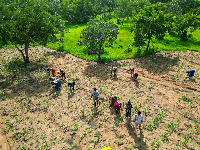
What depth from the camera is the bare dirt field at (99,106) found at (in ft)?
43.7

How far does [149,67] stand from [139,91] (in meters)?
6.61

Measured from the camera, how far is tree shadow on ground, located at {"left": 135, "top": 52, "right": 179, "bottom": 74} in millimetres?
23811

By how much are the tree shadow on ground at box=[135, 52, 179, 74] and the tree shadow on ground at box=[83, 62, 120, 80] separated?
4.04 m

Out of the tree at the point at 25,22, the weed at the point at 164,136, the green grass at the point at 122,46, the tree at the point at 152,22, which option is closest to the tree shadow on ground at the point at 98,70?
the green grass at the point at 122,46

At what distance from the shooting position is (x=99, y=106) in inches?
670

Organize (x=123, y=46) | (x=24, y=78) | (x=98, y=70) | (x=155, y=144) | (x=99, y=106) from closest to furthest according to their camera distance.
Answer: (x=155, y=144) → (x=99, y=106) → (x=24, y=78) → (x=98, y=70) → (x=123, y=46)

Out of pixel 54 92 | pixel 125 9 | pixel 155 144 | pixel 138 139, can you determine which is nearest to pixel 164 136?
pixel 155 144

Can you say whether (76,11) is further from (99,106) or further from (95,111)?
(95,111)

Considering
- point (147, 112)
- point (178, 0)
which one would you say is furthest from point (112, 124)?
point (178, 0)

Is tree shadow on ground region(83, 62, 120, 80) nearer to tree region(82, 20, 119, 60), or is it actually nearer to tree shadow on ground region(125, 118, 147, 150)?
tree region(82, 20, 119, 60)

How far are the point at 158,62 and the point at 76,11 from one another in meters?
41.7

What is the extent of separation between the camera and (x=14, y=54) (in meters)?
29.2

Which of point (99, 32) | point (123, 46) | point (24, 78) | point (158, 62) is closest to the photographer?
point (24, 78)

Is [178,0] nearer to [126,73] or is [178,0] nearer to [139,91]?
[126,73]
